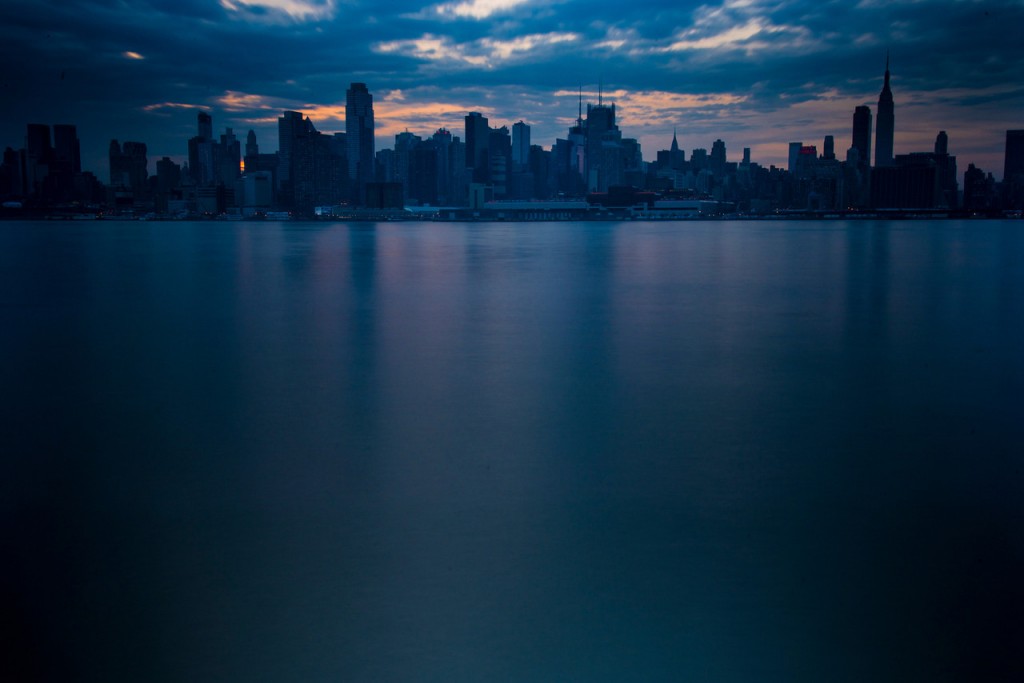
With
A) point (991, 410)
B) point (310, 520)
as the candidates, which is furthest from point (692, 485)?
point (991, 410)

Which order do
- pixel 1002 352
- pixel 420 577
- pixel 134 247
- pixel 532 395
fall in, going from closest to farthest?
pixel 420 577, pixel 532 395, pixel 1002 352, pixel 134 247

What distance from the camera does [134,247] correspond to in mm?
50438

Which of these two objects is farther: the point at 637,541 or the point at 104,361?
the point at 104,361

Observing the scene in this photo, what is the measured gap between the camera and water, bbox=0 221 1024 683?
4953 millimetres

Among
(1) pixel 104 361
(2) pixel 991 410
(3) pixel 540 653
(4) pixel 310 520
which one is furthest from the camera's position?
(1) pixel 104 361

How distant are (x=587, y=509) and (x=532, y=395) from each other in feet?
14.2

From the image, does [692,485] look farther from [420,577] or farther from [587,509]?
[420,577]

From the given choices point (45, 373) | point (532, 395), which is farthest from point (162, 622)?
point (45, 373)

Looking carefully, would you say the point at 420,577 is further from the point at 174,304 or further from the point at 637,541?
the point at 174,304

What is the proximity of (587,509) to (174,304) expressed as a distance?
1807 cm

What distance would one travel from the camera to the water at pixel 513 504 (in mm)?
4953

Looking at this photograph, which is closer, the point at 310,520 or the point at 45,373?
the point at 310,520

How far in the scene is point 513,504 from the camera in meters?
7.16

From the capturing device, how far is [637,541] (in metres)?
6.33
